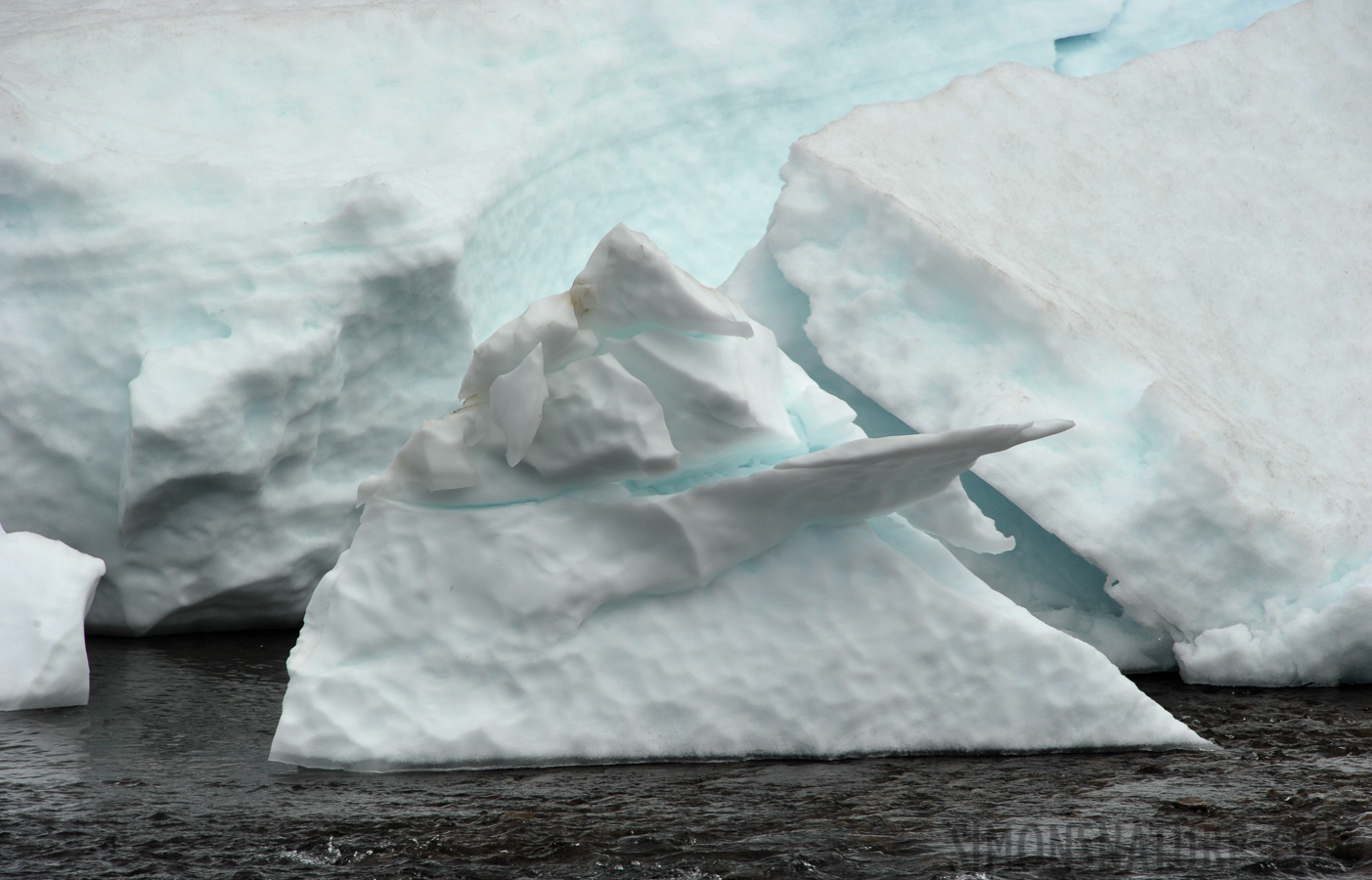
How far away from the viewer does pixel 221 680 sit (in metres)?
4.45

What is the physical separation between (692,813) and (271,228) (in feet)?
11.4

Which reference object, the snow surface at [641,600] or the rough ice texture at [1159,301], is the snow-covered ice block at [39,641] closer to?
the snow surface at [641,600]

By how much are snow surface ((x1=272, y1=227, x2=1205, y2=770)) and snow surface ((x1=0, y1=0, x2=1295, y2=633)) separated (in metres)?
1.82

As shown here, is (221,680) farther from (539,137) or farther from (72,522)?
(539,137)

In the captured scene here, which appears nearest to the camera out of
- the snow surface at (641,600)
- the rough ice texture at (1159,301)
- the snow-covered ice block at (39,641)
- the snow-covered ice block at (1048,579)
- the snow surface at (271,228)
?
the snow surface at (641,600)

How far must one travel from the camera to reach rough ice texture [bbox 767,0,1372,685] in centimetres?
443

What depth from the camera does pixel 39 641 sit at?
13.3 feet

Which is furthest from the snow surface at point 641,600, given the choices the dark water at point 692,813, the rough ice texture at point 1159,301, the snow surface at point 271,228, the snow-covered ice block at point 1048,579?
the snow surface at point 271,228

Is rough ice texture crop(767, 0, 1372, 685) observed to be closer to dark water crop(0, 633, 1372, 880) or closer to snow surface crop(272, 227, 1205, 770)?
dark water crop(0, 633, 1372, 880)

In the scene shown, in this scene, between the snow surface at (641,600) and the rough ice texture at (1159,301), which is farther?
the rough ice texture at (1159,301)

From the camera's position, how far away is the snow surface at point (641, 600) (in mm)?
3381

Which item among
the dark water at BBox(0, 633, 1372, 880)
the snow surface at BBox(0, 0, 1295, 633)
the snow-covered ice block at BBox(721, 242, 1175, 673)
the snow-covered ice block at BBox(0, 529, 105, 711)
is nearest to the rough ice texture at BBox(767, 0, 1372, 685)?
the snow-covered ice block at BBox(721, 242, 1175, 673)

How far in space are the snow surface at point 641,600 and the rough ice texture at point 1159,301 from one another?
3.76 ft

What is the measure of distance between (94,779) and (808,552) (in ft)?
6.39
